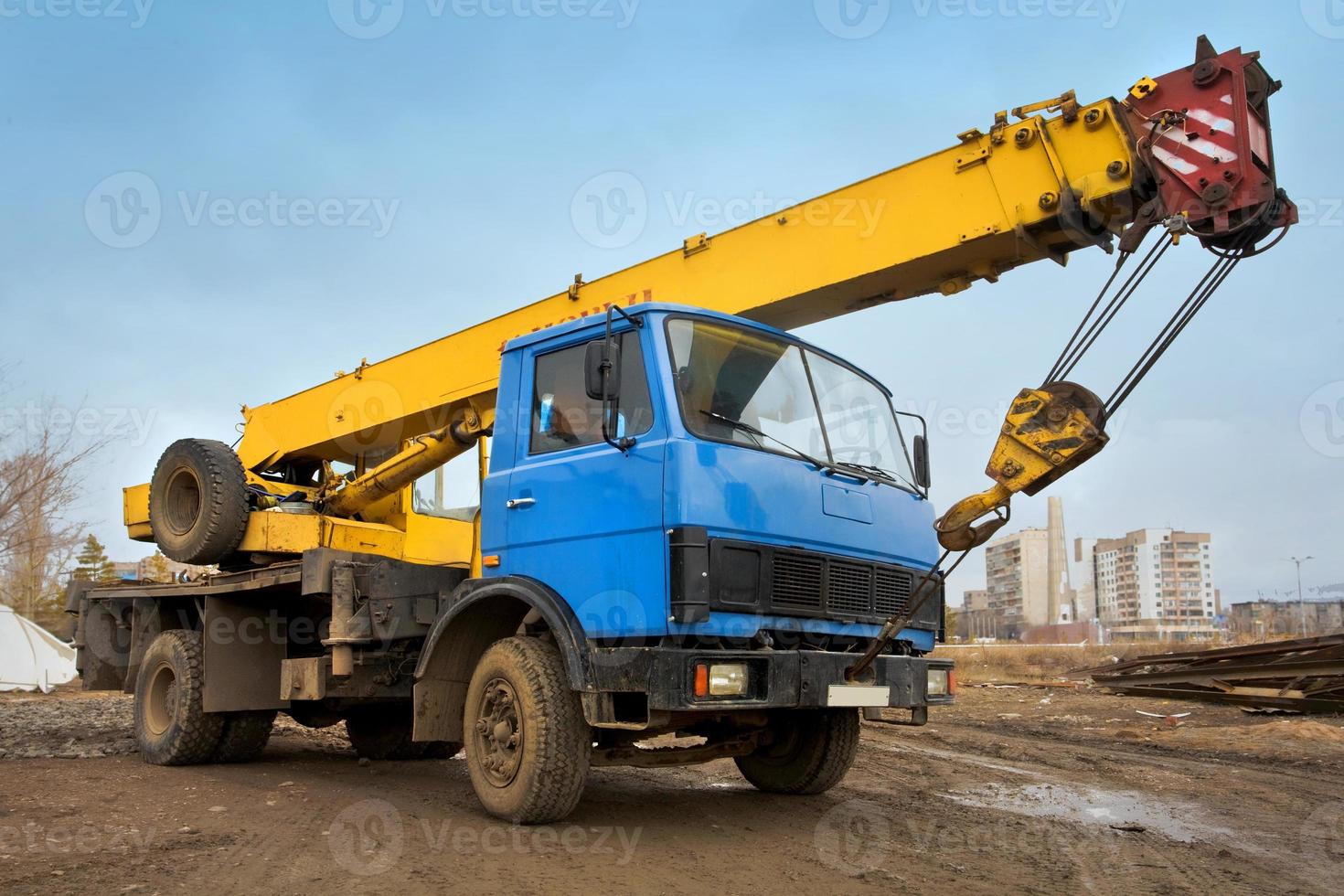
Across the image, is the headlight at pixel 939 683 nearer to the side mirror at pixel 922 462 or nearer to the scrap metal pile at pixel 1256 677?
the side mirror at pixel 922 462

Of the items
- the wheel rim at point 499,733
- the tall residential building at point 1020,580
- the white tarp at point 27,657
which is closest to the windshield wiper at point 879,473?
the wheel rim at point 499,733

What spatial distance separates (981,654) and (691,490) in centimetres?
3569

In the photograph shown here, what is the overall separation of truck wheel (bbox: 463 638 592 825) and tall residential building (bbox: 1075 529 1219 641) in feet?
419

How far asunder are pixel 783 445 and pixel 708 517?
83 centimetres

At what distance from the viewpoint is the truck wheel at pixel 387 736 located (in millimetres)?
9242

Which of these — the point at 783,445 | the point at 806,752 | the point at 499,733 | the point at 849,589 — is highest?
the point at 783,445

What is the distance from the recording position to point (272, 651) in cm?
844

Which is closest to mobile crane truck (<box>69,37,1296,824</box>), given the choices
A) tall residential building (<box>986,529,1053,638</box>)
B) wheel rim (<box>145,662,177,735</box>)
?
wheel rim (<box>145,662,177,735</box>)

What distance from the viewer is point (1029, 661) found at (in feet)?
111

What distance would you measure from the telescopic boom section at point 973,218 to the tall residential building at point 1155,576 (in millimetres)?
126537

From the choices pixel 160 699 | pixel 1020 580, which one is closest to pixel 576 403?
pixel 160 699

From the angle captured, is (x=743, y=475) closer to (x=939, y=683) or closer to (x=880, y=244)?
(x=880, y=244)

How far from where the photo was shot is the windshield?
5.46 metres

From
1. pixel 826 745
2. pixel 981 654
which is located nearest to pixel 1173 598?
pixel 981 654
